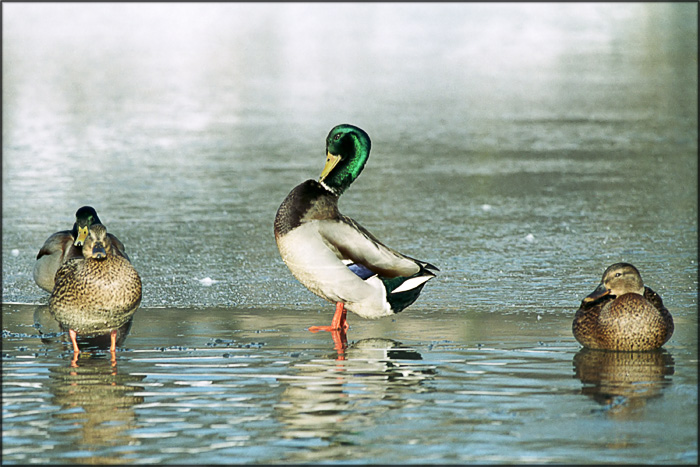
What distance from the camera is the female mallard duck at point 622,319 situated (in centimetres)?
576

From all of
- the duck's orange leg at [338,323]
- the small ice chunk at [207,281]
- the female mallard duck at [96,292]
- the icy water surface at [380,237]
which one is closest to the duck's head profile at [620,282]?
the icy water surface at [380,237]

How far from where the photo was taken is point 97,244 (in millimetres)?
5895

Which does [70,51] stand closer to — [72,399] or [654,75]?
[654,75]

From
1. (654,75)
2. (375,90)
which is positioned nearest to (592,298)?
(375,90)

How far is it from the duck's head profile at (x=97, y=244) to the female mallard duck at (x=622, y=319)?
2.43m

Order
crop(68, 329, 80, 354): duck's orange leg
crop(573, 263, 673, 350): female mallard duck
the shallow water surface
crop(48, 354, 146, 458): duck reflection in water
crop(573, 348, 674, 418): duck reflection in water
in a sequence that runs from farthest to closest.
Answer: crop(68, 329, 80, 354): duck's orange leg < crop(573, 263, 673, 350): female mallard duck < crop(573, 348, 674, 418): duck reflection in water < crop(48, 354, 146, 458): duck reflection in water < the shallow water surface

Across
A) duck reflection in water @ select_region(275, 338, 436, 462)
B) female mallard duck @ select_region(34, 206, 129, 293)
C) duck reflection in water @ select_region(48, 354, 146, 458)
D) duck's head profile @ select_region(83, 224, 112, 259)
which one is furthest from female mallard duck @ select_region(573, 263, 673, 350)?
female mallard duck @ select_region(34, 206, 129, 293)

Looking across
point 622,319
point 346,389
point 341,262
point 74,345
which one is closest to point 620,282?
point 622,319

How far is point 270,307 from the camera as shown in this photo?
695cm

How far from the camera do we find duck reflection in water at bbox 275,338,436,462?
460cm

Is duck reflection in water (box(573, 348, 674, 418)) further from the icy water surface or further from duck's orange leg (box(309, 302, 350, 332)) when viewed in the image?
duck's orange leg (box(309, 302, 350, 332))

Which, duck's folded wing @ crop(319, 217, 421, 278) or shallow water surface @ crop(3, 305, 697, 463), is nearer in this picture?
shallow water surface @ crop(3, 305, 697, 463)

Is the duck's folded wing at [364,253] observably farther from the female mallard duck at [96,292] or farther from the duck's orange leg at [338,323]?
the female mallard duck at [96,292]

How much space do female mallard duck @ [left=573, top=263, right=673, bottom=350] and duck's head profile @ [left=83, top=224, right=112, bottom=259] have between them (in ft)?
7.98
